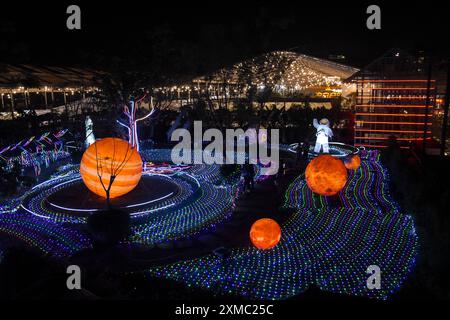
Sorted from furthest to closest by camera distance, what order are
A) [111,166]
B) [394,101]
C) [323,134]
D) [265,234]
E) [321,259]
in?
[394,101]
[323,134]
[111,166]
[265,234]
[321,259]

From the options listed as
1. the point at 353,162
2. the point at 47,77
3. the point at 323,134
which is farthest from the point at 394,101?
the point at 47,77

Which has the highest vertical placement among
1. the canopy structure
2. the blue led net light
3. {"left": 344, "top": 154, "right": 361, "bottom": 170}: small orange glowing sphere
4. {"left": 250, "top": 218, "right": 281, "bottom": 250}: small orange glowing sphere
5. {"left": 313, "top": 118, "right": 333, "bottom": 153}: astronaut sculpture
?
the canopy structure

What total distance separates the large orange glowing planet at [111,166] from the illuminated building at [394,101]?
11.4m

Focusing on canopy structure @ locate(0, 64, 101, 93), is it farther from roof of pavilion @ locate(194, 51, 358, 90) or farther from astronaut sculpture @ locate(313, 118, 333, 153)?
astronaut sculpture @ locate(313, 118, 333, 153)

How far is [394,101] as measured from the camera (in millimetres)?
16484

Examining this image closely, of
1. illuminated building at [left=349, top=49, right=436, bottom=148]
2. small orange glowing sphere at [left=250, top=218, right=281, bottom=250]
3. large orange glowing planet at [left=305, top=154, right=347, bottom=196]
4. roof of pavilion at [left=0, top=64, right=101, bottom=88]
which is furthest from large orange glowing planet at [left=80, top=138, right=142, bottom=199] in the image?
roof of pavilion at [left=0, top=64, right=101, bottom=88]

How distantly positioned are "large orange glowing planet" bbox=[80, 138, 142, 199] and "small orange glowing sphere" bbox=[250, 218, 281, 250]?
3.31 metres

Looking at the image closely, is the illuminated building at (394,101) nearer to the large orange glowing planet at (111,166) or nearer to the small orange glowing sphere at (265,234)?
the small orange glowing sphere at (265,234)

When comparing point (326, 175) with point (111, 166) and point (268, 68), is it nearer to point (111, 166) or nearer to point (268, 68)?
point (111, 166)

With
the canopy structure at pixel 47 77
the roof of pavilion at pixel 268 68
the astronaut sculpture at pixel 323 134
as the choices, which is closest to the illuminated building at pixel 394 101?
the astronaut sculpture at pixel 323 134

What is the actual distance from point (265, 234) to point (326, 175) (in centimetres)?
318

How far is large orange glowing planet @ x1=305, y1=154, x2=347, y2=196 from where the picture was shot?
956cm

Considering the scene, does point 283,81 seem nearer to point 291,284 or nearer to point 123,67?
point 123,67

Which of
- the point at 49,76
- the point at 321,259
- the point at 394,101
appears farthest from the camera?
the point at 49,76
